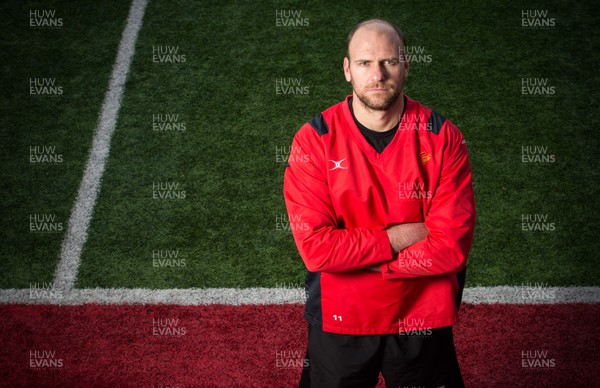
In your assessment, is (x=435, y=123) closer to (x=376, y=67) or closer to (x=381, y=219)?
(x=376, y=67)

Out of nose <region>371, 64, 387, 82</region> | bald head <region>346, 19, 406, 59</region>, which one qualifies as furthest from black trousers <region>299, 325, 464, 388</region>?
bald head <region>346, 19, 406, 59</region>

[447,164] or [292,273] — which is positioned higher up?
[447,164]

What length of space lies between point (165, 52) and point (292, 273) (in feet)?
10.1

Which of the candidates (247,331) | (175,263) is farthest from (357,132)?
(175,263)

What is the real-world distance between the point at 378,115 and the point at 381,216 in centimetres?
44

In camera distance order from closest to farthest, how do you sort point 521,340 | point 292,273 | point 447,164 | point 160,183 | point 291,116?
point 447,164 < point 521,340 < point 292,273 < point 160,183 < point 291,116

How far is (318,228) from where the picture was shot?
2.91 m

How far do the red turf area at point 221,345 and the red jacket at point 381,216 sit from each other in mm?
1290

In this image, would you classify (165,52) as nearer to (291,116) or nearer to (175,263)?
(291,116)

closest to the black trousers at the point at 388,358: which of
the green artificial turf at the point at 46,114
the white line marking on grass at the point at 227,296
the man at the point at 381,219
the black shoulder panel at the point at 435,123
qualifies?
the man at the point at 381,219

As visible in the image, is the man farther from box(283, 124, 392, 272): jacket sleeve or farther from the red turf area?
the red turf area

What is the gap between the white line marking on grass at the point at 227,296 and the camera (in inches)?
177

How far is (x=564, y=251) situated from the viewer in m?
4.84

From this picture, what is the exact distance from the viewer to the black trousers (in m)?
2.95
